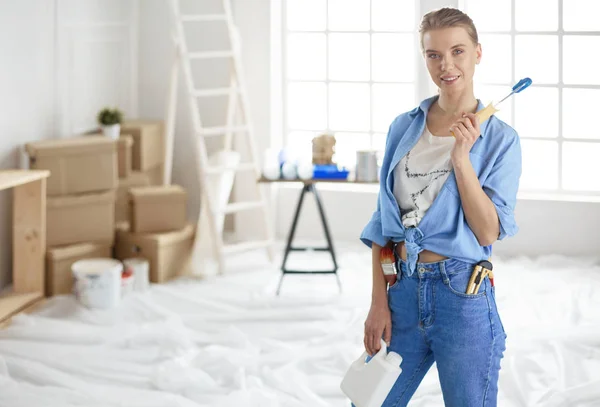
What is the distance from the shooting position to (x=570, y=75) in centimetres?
588

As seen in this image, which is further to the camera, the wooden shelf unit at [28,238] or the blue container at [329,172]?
the blue container at [329,172]

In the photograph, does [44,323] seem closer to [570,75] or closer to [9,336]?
[9,336]

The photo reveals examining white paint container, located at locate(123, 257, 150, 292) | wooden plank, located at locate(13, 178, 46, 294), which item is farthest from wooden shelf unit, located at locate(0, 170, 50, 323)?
white paint container, located at locate(123, 257, 150, 292)

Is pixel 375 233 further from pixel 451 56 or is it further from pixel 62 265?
pixel 62 265

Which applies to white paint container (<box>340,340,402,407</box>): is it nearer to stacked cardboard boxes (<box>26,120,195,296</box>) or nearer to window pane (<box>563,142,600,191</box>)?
stacked cardboard boxes (<box>26,120,195,296</box>)

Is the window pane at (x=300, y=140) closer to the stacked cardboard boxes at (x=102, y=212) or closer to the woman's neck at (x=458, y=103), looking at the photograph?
the stacked cardboard boxes at (x=102, y=212)

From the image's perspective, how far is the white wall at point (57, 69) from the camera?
5.02 meters

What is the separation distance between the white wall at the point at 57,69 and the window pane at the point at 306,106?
1.20 meters

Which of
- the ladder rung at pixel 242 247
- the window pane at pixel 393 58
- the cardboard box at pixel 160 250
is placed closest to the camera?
the cardboard box at pixel 160 250

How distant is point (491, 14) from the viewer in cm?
596

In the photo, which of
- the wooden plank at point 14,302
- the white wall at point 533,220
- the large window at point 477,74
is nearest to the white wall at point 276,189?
the white wall at point 533,220

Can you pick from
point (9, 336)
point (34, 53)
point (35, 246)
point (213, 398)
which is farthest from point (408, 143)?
point (34, 53)

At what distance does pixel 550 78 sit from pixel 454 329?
436cm

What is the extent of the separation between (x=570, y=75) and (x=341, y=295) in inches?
90.6
